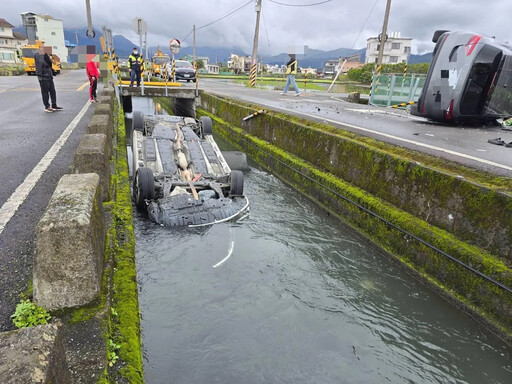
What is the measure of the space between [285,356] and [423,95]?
8830 millimetres

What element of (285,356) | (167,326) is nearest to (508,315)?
(285,356)

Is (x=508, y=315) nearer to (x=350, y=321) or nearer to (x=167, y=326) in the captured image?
(x=350, y=321)

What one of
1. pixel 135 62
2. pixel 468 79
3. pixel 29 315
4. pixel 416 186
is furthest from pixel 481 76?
pixel 135 62

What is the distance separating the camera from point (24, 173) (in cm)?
502

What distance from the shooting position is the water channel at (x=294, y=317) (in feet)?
12.0

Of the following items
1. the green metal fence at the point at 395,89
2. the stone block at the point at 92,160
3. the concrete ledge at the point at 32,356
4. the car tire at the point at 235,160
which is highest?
the green metal fence at the point at 395,89

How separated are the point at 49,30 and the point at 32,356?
8148 centimetres

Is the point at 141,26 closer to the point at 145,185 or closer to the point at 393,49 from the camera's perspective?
the point at 145,185

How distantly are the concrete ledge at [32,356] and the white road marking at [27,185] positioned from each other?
2.20m

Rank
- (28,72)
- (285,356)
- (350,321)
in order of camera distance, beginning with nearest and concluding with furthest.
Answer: (285,356), (350,321), (28,72)

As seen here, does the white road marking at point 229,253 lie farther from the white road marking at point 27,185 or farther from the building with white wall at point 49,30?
the building with white wall at point 49,30

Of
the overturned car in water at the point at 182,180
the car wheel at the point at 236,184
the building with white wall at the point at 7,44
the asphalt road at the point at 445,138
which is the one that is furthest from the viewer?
the building with white wall at the point at 7,44

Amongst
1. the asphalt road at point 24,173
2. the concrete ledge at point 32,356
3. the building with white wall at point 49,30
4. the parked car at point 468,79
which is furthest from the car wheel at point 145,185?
the building with white wall at point 49,30

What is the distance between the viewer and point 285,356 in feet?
12.5
